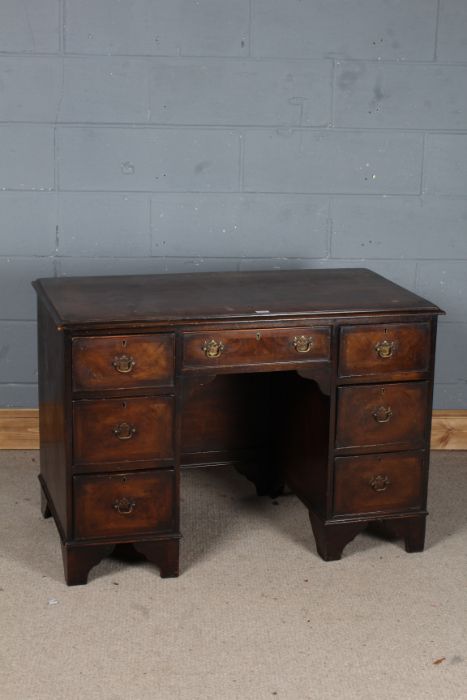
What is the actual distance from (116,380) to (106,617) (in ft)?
1.97

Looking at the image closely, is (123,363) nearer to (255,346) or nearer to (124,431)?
(124,431)

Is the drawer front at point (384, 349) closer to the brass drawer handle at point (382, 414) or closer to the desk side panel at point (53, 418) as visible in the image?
the brass drawer handle at point (382, 414)

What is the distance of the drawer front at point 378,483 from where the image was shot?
10.6 ft

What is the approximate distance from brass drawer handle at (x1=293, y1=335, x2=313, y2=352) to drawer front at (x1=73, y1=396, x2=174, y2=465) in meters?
0.36

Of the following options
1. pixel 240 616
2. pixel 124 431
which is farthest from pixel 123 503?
pixel 240 616

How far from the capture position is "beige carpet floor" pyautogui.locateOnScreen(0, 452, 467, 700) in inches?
104

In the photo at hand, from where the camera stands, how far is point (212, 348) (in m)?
3.03

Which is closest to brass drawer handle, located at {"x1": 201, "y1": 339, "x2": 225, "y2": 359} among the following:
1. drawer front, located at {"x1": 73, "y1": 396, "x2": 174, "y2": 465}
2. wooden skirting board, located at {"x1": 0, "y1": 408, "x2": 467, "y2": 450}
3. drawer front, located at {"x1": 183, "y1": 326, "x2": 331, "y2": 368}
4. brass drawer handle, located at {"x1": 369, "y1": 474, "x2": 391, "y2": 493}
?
drawer front, located at {"x1": 183, "y1": 326, "x2": 331, "y2": 368}

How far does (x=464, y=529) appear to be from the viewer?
3514 millimetres

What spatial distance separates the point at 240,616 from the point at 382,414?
2.24ft

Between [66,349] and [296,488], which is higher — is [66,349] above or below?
above

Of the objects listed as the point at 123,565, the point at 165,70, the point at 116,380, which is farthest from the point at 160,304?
the point at 165,70

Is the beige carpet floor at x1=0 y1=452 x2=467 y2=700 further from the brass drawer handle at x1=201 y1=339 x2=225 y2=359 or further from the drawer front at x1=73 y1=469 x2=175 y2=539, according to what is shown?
the brass drawer handle at x1=201 y1=339 x2=225 y2=359

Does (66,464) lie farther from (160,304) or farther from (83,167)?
(83,167)
